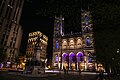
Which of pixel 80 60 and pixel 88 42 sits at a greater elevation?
pixel 88 42

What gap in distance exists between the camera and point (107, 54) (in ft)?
89.2

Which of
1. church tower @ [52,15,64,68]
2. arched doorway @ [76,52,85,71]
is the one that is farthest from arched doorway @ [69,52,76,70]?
church tower @ [52,15,64,68]

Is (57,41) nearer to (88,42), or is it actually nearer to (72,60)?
(72,60)

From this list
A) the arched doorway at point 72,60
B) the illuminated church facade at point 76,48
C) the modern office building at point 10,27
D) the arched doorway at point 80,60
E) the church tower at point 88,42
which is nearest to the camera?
the modern office building at point 10,27

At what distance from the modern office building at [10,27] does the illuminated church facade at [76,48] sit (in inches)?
957

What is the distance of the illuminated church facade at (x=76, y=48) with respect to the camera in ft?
198

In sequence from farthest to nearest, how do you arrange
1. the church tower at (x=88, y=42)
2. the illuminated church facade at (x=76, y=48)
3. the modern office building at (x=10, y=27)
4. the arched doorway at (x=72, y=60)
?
the arched doorway at (x=72, y=60)
the illuminated church facade at (x=76, y=48)
the church tower at (x=88, y=42)
the modern office building at (x=10, y=27)

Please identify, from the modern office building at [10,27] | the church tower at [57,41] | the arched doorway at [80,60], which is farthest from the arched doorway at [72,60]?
the modern office building at [10,27]

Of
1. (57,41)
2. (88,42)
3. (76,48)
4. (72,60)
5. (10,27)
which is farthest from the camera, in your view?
(57,41)

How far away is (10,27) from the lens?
59.8 meters

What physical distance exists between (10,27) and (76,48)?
3798 cm

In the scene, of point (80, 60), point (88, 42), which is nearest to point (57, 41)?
point (80, 60)

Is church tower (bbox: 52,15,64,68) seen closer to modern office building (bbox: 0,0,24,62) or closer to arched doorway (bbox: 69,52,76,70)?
arched doorway (bbox: 69,52,76,70)

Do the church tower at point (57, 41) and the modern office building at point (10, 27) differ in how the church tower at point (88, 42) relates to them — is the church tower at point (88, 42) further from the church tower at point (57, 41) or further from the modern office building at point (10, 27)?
the modern office building at point (10, 27)
